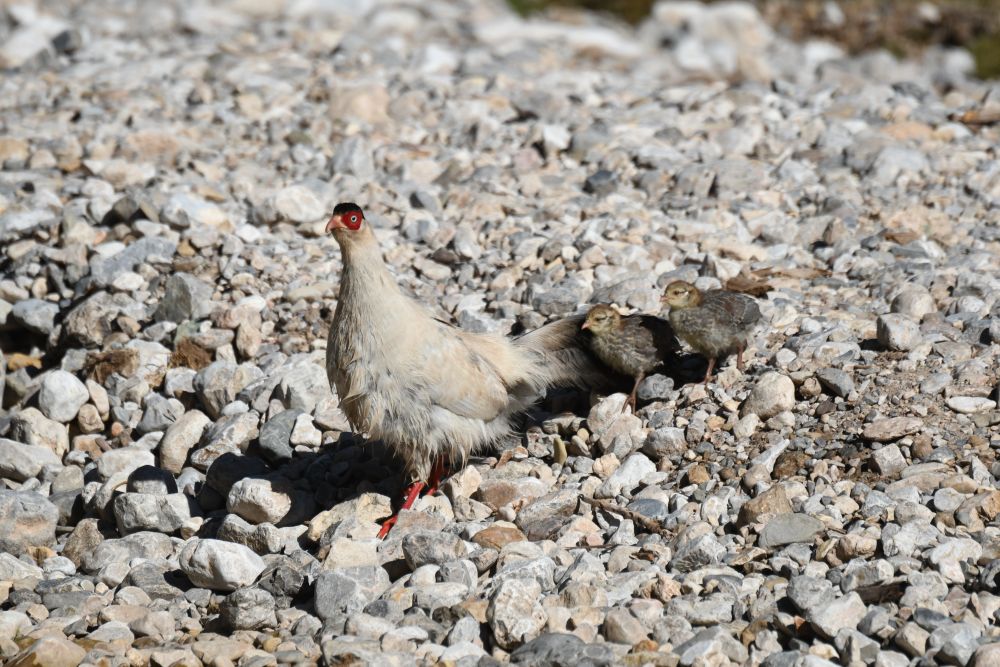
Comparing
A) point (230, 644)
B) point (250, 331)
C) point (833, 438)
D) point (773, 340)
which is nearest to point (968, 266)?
point (773, 340)

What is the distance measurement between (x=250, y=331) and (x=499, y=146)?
3174 millimetres

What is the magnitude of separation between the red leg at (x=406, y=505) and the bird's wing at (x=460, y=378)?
45 centimetres

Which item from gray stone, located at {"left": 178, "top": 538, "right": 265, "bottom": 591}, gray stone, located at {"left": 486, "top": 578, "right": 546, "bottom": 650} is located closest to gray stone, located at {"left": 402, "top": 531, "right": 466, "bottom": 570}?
gray stone, located at {"left": 486, "top": 578, "right": 546, "bottom": 650}

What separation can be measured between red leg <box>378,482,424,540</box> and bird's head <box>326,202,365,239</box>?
143 centimetres

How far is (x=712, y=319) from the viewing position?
692 cm

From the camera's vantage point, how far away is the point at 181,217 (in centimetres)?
897

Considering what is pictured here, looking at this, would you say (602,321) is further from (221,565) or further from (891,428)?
(221,565)

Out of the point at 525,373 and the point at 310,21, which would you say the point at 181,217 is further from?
the point at 310,21

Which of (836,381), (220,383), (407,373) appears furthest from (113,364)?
(836,381)

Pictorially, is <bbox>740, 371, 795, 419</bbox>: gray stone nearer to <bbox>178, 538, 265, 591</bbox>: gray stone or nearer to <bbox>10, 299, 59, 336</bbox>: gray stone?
<bbox>178, 538, 265, 591</bbox>: gray stone

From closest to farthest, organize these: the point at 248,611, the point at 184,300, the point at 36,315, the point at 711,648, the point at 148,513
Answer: the point at 711,648 < the point at 248,611 < the point at 148,513 < the point at 184,300 < the point at 36,315

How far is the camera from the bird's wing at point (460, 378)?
6621 mm

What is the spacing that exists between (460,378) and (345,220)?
42.1 inches

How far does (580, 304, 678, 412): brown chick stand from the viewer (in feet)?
23.3
